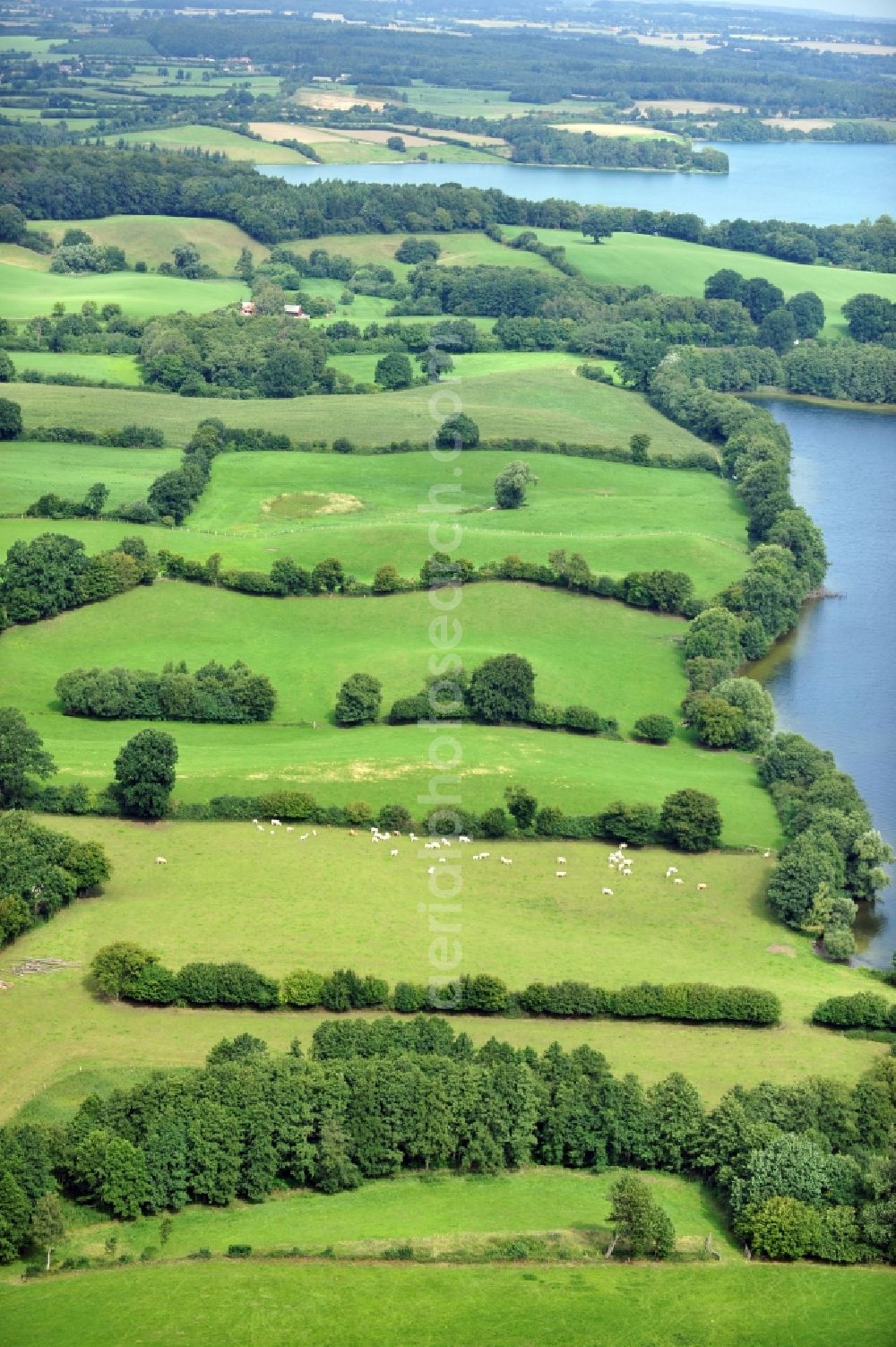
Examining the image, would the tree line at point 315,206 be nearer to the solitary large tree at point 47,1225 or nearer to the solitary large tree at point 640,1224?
the solitary large tree at point 47,1225

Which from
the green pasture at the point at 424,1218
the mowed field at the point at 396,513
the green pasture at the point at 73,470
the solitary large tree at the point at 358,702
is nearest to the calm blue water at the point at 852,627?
the mowed field at the point at 396,513

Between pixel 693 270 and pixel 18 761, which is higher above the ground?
pixel 693 270

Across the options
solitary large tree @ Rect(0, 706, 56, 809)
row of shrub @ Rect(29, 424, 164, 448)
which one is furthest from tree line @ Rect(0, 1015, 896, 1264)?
row of shrub @ Rect(29, 424, 164, 448)

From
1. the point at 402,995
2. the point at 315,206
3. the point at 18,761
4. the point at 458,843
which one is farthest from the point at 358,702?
the point at 315,206

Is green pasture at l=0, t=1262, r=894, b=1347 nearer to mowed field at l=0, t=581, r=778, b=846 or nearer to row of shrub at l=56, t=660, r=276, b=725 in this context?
mowed field at l=0, t=581, r=778, b=846

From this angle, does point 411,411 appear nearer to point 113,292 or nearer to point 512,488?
point 512,488

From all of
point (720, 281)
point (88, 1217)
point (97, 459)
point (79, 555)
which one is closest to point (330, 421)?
point (97, 459)
